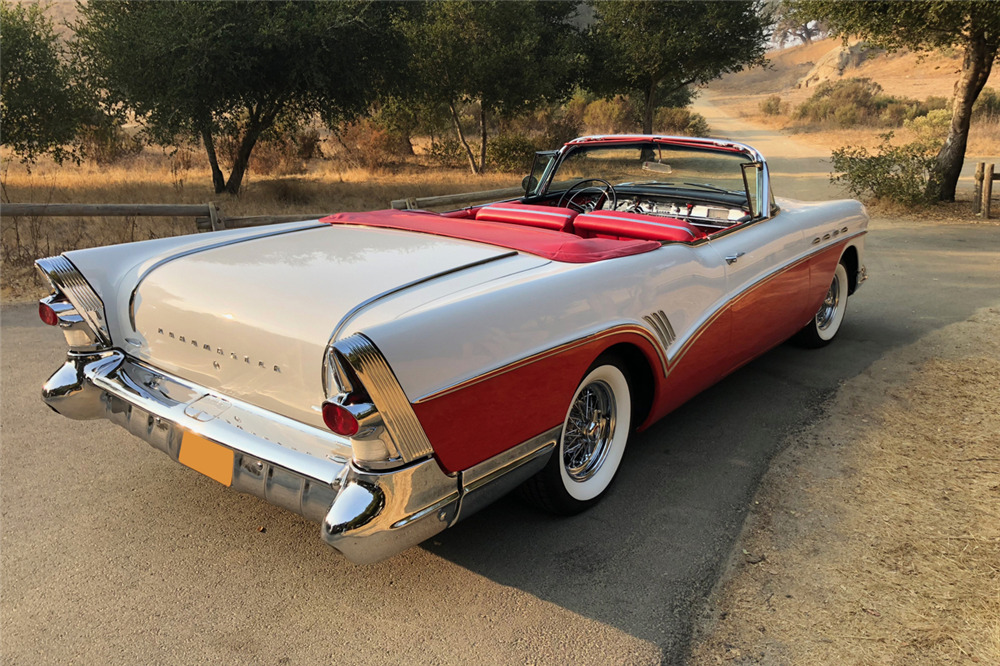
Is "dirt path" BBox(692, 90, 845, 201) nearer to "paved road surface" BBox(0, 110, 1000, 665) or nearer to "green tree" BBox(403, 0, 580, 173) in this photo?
"green tree" BBox(403, 0, 580, 173)

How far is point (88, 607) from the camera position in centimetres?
236

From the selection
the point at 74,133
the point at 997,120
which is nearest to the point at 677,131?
the point at 997,120

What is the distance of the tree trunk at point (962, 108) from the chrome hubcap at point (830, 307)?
761 cm

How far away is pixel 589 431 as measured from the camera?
9.57 ft

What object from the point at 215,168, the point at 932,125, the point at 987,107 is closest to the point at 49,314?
the point at 215,168

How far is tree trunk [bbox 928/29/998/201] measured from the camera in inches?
413

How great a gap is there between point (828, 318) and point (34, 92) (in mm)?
14665

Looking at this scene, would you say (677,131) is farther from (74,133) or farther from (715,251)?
(715,251)

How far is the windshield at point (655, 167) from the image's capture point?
4035 mm

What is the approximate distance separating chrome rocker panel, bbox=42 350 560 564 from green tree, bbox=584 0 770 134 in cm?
1983

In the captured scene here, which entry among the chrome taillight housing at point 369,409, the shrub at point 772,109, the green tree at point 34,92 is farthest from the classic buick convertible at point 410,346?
the shrub at point 772,109

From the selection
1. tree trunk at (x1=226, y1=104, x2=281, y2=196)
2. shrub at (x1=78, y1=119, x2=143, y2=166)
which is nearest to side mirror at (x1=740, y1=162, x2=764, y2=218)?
tree trunk at (x1=226, y1=104, x2=281, y2=196)

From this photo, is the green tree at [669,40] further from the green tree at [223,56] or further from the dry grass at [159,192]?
the green tree at [223,56]

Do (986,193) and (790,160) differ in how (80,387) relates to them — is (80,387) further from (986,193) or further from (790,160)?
(790,160)
